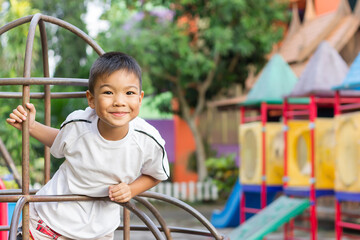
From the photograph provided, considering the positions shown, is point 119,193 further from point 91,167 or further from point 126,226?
point 126,226

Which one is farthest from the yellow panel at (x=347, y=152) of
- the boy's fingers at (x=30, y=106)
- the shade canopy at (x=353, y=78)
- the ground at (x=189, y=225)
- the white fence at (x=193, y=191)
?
the white fence at (x=193, y=191)

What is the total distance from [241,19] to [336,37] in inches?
130

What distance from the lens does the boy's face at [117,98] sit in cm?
183

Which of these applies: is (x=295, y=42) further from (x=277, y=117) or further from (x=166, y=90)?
(x=166, y=90)

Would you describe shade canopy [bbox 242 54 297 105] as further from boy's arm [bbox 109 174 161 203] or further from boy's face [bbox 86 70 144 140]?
boy's face [bbox 86 70 144 140]

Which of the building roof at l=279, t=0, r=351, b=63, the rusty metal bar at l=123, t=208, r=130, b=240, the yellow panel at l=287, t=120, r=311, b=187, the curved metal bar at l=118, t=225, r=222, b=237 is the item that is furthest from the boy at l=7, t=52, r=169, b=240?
the building roof at l=279, t=0, r=351, b=63

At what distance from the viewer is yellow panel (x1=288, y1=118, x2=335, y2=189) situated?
7.32m

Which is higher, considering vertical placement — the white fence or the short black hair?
the short black hair

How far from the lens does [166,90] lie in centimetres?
1491

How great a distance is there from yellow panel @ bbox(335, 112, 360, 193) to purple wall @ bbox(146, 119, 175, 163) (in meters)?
11.4

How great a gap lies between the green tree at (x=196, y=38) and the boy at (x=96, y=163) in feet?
35.7

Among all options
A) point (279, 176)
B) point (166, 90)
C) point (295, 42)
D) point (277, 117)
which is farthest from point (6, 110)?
point (166, 90)

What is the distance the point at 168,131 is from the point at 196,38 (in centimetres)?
451

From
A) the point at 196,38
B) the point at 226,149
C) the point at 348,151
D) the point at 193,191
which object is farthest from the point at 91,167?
the point at 226,149
